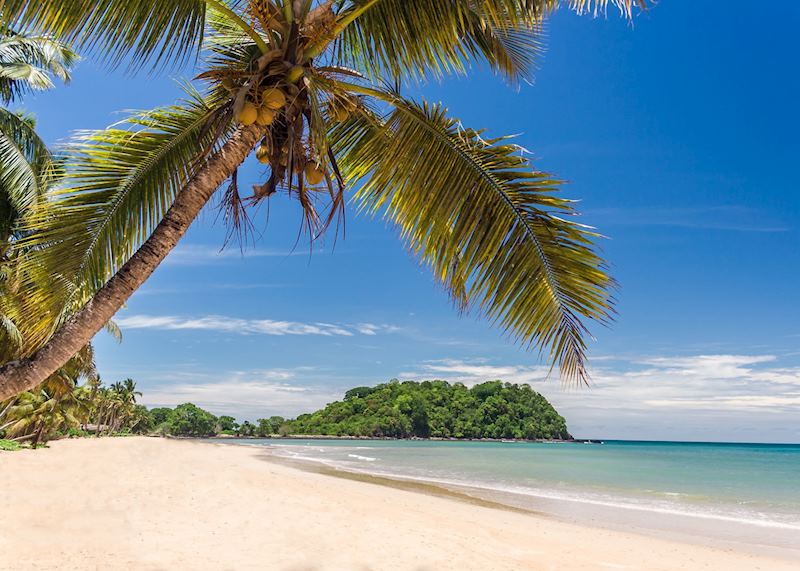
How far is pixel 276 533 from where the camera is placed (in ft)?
28.9

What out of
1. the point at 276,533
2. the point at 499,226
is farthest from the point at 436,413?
the point at 499,226

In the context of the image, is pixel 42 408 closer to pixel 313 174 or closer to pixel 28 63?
pixel 28 63

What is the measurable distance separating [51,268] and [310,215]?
5.77 feet

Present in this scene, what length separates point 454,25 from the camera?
3.83 meters

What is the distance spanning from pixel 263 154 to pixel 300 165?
335 mm

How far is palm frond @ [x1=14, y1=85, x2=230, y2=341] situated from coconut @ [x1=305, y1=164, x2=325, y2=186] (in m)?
0.59

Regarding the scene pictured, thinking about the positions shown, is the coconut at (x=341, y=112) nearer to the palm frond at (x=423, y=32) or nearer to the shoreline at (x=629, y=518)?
the palm frond at (x=423, y=32)

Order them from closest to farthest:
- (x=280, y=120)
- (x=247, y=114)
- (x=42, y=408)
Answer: (x=247, y=114) < (x=280, y=120) < (x=42, y=408)

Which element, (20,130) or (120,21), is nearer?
(120,21)

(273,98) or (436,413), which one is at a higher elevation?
(273,98)

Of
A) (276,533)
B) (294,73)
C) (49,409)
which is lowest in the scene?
(276,533)

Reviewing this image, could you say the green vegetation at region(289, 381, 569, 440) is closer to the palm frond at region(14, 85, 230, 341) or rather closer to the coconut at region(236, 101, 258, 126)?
the palm frond at region(14, 85, 230, 341)

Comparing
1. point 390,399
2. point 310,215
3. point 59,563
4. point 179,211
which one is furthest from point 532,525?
point 390,399

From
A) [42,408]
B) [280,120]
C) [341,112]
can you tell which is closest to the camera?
[280,120]
